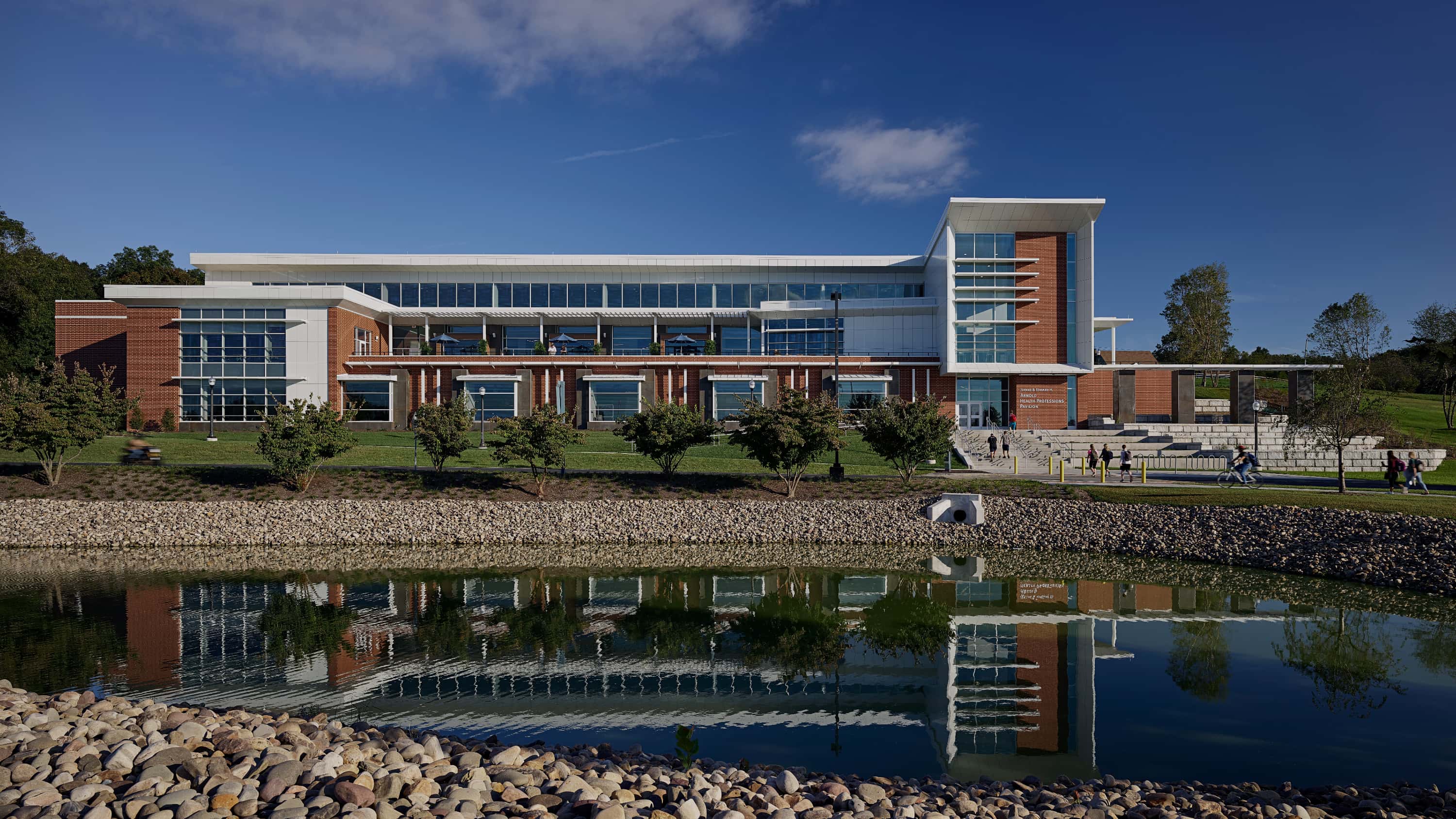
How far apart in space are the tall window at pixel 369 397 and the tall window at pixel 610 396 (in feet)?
39.9

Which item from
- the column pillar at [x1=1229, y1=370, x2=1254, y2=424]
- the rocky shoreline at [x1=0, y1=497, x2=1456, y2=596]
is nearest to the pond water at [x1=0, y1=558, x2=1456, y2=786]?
the rocky shoreline at [x1=0, y1=497, x2=1456, y2=596]

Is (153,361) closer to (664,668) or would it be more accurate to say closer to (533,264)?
(533,264)

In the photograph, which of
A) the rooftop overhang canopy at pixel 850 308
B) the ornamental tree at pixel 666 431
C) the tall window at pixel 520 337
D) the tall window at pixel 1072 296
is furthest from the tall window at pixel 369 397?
the tall window at pixel 1072 296

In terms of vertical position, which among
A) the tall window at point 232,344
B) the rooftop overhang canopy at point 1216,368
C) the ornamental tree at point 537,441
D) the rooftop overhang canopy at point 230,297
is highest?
the rooftop overhang canopy at point 230,297

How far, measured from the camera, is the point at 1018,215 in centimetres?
4622

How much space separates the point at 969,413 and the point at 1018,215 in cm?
1257

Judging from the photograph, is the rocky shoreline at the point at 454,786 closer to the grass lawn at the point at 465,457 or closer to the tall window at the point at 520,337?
the grass lawn at the point at 465,457

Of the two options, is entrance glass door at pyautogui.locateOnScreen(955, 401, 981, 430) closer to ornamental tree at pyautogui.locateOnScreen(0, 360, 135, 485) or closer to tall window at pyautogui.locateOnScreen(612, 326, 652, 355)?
tall window at pyautogui.locateOnScreen(612, 326, 652, 355)

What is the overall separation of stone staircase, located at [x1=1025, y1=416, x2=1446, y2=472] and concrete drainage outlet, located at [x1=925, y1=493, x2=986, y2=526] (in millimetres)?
10407

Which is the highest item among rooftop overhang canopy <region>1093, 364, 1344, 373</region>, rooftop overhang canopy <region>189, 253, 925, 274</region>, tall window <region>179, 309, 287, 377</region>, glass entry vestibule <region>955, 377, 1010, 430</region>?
rooftop overhang canopy <region>189, 253, 925, 274</region>

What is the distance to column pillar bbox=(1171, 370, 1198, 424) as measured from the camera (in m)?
45.8

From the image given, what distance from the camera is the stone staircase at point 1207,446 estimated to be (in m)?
33.7

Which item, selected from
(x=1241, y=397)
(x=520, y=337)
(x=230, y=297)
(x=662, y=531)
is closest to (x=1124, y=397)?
(x=1241, y=397)

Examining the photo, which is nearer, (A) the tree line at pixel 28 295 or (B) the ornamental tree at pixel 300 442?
(B) the ornamental tree at pixel 300 442
